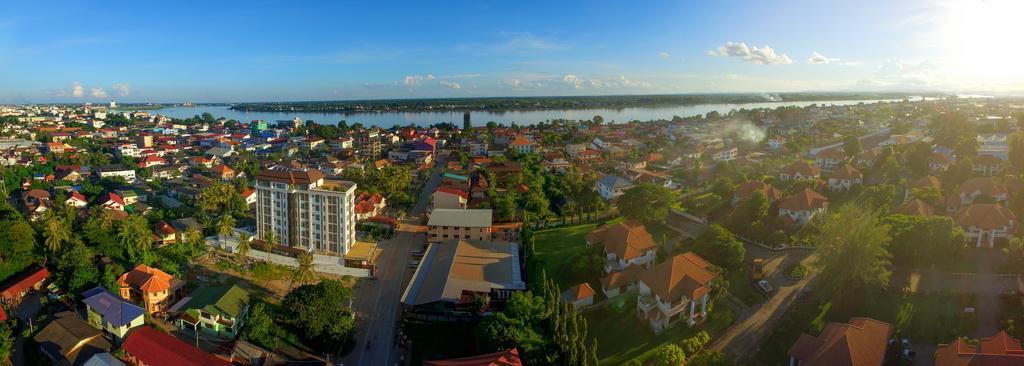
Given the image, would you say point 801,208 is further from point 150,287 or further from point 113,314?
point 113,314

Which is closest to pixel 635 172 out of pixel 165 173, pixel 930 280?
pixel 930 280

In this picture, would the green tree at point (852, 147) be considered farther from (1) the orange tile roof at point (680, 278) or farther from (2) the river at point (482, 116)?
(2) the river at point (482, 116)

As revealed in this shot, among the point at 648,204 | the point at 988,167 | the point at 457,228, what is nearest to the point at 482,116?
the point at 457,228

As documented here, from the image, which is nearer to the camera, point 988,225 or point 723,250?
point 723,250

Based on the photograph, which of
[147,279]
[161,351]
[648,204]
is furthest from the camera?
[648,204]

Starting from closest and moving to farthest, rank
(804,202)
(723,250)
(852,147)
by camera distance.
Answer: (723,250) < (804,202) < (852,147)

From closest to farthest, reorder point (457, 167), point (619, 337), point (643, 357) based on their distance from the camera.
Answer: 1. point (643, 357)
2. point (619, 337)
3. point (457, 167)

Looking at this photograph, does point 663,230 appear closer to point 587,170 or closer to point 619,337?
point 619,337

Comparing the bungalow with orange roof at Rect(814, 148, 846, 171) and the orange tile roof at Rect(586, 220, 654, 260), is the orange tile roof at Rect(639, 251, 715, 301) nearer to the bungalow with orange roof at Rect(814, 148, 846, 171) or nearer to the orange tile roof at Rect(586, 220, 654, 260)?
the orange tile roof at Rect(586, 220, 654, 260)
